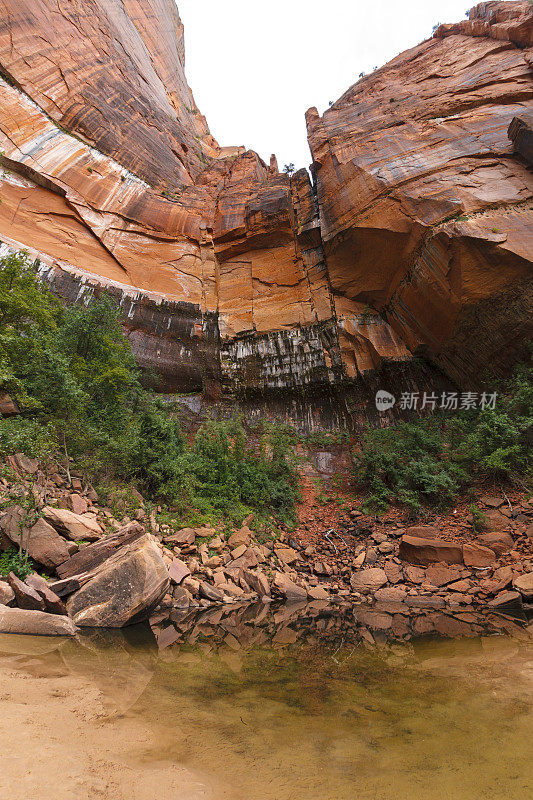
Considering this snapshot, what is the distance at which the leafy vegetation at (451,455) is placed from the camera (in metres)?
9.96

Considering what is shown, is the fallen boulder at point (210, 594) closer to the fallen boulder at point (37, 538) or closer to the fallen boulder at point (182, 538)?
the fallen boulder at point (182, 538)

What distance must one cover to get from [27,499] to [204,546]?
3.97 meters

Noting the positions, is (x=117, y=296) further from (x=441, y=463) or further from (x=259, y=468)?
(x=441, y=463)

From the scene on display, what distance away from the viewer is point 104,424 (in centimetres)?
933

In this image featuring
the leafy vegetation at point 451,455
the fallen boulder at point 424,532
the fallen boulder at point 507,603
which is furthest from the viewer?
the leafy vegetation at point 451,455

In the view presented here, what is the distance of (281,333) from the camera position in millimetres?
16266

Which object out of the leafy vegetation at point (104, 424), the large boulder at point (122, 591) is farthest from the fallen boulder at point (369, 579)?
the large boulder at point (122, 591)

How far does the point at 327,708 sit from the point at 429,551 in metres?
6.60

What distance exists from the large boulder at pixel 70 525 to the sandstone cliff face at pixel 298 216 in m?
9.65

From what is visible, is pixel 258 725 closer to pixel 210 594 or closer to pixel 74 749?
pixel 74 749

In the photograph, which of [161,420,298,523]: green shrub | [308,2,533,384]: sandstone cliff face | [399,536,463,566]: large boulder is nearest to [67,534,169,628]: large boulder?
[161,420,298,523]: green shrub

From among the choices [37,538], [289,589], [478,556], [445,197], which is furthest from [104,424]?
[445,197]

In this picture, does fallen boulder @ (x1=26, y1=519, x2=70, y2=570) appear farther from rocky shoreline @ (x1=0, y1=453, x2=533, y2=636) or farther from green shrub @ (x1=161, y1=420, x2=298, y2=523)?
green shrub @ (x1=161, y1=420, x2=298, y2=523)

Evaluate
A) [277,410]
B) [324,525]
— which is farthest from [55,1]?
[324,525]
